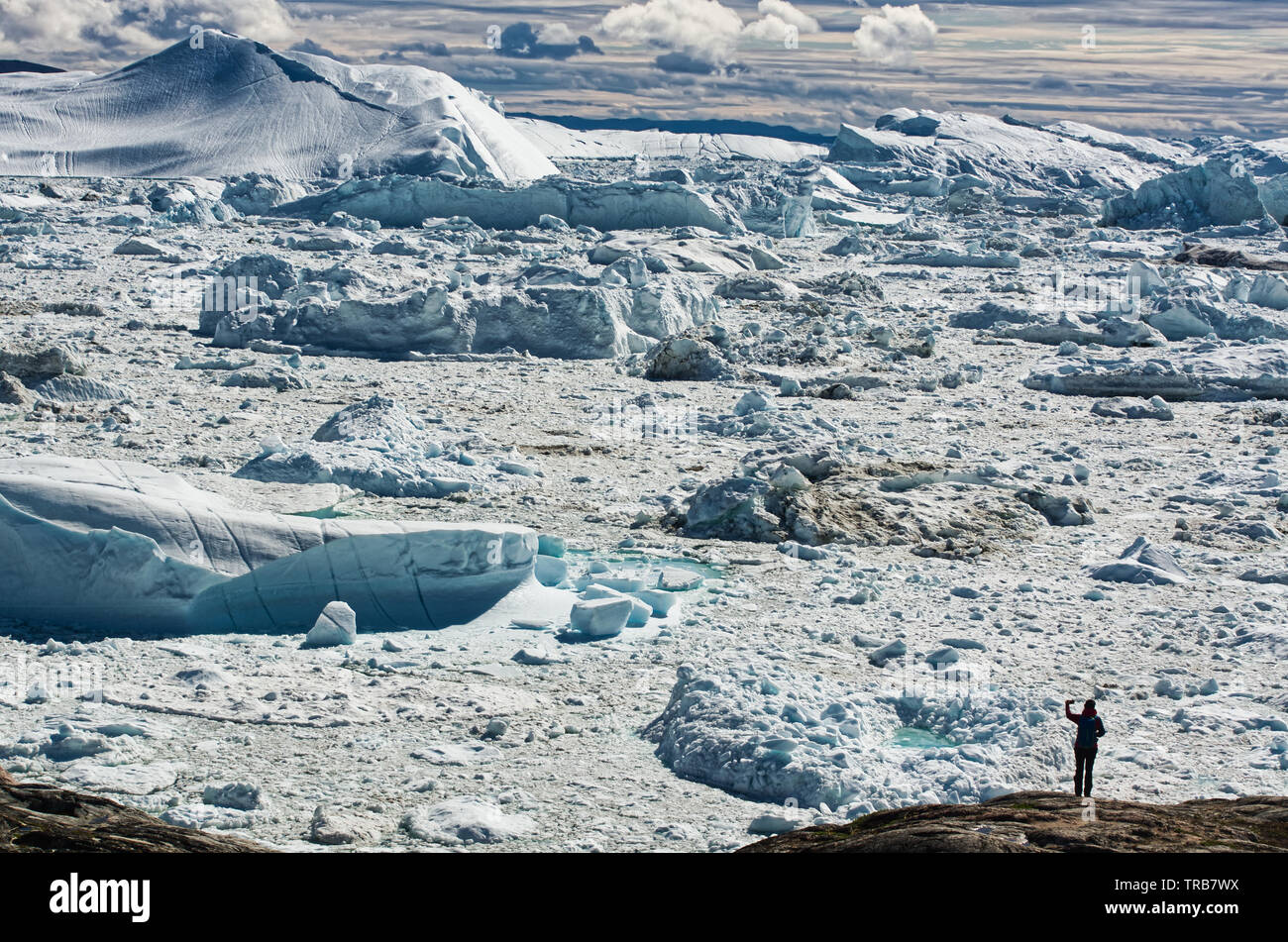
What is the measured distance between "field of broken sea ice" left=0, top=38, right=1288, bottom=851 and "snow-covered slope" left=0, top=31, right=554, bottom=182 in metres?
18.8

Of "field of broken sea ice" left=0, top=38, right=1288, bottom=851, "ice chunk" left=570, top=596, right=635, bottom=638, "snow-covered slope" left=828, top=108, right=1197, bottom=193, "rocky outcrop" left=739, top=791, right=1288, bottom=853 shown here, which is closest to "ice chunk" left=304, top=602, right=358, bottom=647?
"field of broken sea ice" left=0, top=38, right=1288, bottom=851

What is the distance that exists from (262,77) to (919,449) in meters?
32.0

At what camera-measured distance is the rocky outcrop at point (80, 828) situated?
8.56ft

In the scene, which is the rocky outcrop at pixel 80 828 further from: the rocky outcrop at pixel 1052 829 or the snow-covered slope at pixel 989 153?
the snow-covered slope at pixel 989 153

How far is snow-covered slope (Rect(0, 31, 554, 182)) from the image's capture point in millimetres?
33750

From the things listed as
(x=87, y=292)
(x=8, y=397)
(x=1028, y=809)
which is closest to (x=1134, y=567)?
(x=1028, y=809)

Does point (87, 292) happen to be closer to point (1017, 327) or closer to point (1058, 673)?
point (1017, 327)

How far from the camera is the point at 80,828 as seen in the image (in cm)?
275

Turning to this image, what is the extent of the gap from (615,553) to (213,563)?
1.98 meters

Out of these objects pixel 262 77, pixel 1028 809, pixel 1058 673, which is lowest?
pixel 1058 673

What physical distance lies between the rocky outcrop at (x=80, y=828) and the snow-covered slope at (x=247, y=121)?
3023 cm

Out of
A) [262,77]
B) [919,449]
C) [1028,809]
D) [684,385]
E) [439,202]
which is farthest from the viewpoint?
[262,77]

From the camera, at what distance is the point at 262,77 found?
3638 cm

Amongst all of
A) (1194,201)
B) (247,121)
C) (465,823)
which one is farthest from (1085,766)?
(247,121)
